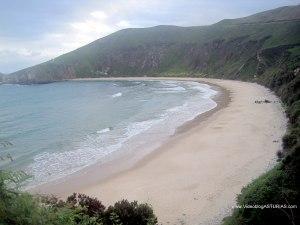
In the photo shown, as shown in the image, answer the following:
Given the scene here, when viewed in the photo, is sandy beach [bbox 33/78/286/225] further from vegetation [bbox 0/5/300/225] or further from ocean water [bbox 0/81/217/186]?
ocean water [bbox 0/81/217/186]

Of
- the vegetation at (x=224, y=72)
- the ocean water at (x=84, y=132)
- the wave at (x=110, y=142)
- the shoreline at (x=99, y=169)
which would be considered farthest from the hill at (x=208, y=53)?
the shoreline at (x=99, y=169)

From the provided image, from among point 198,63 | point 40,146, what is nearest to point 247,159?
point 40,146

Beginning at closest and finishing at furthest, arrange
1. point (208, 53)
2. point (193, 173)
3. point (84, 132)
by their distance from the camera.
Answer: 1. point (193, 173)
2. point (84, 132)
3. point (208, 53)

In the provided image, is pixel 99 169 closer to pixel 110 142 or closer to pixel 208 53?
pixel 110 142

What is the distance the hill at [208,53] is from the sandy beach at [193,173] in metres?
56.7

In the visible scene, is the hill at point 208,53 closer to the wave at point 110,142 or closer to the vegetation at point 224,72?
the vegetation at point 224,72

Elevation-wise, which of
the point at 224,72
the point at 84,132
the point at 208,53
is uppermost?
the point at 208,53

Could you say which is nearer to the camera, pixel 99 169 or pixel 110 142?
pixel 99 169

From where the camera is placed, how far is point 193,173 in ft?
91.4

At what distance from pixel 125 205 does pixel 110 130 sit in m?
31.5

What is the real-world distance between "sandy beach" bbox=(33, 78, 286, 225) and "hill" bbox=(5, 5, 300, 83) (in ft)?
186

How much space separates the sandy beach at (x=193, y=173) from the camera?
21891mm

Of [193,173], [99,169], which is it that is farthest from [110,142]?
[193,173]

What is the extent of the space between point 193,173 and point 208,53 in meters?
124
